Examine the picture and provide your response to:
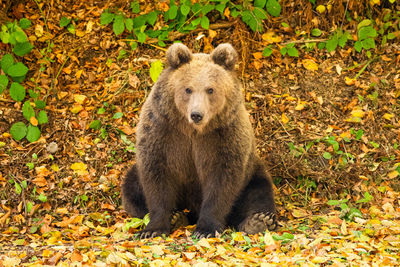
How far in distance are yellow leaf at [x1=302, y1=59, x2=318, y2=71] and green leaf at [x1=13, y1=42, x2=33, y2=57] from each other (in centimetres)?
382

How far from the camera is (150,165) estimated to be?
5598 mm

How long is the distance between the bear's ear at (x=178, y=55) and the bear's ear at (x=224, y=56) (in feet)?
0.84

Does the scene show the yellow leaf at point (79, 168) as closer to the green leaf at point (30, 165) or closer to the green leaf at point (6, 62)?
the green leaf at point (30, 165)

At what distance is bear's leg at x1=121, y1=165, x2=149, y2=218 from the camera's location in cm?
609

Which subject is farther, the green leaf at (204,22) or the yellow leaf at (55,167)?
the green leaf at (204,22)

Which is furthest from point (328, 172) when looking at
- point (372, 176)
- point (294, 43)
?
point (294, 43)

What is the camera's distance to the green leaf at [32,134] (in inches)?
280

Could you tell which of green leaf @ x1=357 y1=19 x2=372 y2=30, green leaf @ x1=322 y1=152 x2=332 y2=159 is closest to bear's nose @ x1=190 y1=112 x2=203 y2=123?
green leaf @ x1=322 y1=152 x2=332 y2=159

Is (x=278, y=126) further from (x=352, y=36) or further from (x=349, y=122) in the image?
(x=352, y=36)

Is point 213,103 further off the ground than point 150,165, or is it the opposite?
point 213,103

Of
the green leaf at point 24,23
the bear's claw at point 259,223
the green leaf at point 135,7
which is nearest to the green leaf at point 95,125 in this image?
the green leaf at point 24,23

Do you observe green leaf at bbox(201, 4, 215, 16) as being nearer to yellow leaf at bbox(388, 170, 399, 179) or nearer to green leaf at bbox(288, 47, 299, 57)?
green leaf at bbox(288, 47, 299, 57)

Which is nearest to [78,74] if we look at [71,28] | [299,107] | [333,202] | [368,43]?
[71,28]

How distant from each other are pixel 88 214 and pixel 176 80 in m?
2.17
